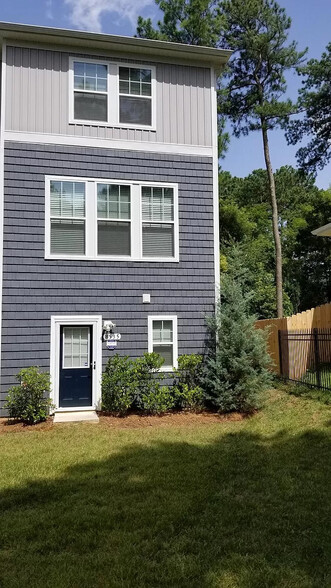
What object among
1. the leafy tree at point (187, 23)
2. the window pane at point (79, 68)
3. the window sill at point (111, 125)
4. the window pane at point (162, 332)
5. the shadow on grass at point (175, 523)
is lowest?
the shadow on grass at point (175, 523)

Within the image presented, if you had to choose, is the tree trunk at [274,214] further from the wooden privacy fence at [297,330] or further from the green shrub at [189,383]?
the green shrub at [189,383]

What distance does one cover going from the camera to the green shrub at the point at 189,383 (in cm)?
930

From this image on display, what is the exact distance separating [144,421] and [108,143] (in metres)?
5.73

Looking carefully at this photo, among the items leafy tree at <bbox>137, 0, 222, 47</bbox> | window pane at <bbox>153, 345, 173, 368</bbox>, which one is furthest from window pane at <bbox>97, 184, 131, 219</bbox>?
leafy tree at <bbox>137, 0, 222, 47</bbox>

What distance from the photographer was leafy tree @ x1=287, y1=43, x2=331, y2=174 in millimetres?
19953

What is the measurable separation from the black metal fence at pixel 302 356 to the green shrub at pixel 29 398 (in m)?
5.72

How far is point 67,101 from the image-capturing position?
9.62 meters

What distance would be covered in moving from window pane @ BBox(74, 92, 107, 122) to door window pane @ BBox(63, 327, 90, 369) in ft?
14.6

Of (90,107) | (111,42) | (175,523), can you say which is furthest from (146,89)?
(175,523)

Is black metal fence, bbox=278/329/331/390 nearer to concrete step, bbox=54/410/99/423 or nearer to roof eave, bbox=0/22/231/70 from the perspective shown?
concrete step, bbox=54/410/99/423

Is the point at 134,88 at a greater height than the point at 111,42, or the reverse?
the point at 111,42

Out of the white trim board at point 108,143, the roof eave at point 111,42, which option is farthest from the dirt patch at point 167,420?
the roof eave at point 111,42

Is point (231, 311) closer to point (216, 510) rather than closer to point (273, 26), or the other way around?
point (216, 510)

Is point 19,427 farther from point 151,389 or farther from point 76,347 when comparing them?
point 151,389
